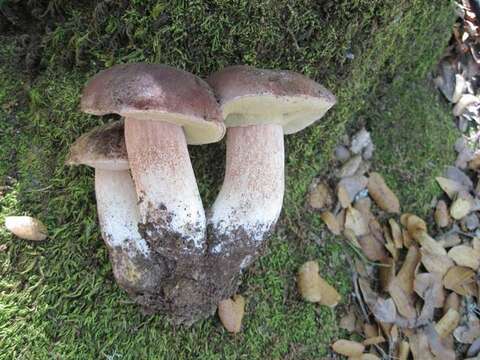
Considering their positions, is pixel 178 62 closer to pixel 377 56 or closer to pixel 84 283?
pixel 84 283

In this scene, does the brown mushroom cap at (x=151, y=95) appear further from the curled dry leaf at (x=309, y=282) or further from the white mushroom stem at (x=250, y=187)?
the curled dry leaf at (x=309, y=282)

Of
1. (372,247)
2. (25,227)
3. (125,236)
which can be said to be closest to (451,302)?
(372,247)

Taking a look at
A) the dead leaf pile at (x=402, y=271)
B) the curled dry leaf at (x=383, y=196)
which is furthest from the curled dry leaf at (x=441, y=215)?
the curled dry leaf at (x=383, y=196)

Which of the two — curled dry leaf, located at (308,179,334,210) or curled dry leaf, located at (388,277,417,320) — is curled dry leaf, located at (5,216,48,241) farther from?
curled dry leaf, located at (388,277,417,320)

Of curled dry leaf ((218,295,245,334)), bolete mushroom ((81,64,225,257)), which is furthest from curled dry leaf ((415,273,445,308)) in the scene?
bolete mushroom ((81,64,225,257))

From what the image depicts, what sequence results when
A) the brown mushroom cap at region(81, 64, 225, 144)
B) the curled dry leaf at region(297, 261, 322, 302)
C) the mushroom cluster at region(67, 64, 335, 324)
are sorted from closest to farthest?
1. the brown mushroom cap at region(81, 64, 225, 144)
2. the mushroom cluster at region(67, 64, 335, 324)
3. the curled dry leaf at region(297, 261, 322, 302)
